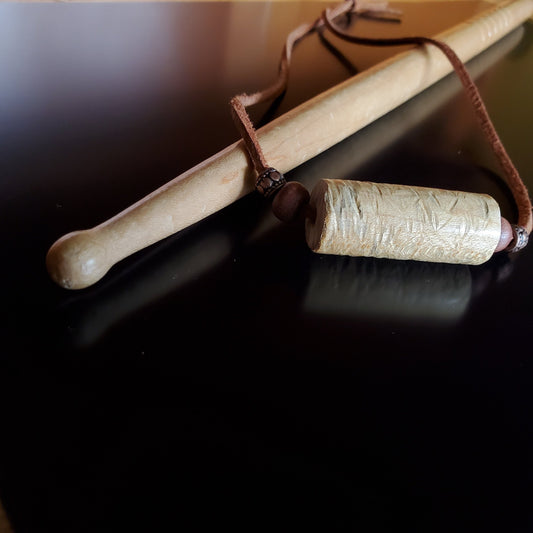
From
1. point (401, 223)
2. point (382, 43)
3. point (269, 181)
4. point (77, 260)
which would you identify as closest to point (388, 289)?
point (401, 223)

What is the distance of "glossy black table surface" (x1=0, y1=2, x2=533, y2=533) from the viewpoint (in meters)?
0.54

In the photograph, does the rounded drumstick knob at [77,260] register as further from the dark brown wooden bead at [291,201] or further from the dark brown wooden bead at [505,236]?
the dark brown wooden bead at [505,236]

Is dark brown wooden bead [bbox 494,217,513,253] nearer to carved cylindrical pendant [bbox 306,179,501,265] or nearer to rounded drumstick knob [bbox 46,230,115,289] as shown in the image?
carved cylindrical pendant [bbox 306,179,501,265]

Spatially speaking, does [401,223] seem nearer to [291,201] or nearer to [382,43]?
[291,201]

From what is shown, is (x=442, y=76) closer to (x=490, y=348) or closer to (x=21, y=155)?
(x=490, y=348)

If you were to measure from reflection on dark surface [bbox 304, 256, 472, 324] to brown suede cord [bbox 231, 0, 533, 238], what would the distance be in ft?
0.55

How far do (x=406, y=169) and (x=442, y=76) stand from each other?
0.36m

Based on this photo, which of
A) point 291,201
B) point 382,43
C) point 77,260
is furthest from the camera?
point 382,43

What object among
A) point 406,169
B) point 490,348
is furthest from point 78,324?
point 406,169

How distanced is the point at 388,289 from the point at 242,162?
272 mm

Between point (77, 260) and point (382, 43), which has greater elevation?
point (382, 43)

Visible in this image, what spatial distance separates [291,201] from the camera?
0.76 meters

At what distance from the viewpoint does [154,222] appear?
0.71m

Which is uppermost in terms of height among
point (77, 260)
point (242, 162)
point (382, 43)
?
point (382, 43)
